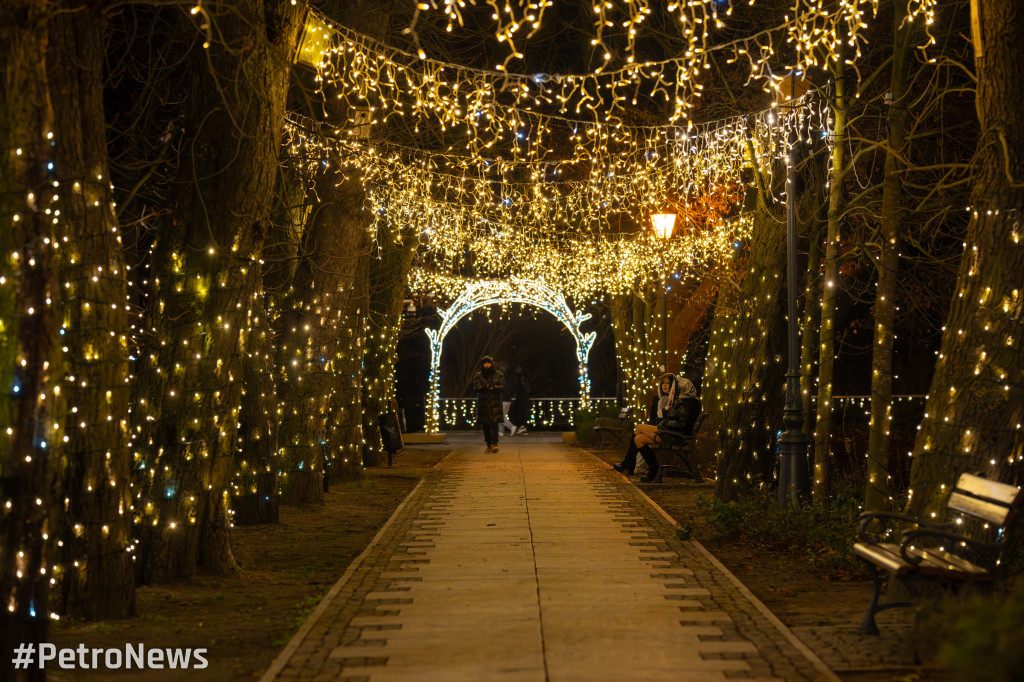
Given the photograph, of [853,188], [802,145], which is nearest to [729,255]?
[853,188]

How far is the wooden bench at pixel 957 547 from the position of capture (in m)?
5.73

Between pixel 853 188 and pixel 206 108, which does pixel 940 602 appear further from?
pixel 853 188

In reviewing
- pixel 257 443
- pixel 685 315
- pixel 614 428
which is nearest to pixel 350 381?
pixel 257 443

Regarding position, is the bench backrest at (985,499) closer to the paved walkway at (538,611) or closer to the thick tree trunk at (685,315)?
the paved walkway at (538,611)

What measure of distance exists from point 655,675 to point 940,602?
1630mm

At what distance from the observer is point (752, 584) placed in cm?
802

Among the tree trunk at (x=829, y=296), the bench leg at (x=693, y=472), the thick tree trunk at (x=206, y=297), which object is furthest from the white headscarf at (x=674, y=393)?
the thick tree trunk at (x=206, y=297)

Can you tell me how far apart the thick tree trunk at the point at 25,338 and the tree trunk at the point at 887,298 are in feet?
24.0

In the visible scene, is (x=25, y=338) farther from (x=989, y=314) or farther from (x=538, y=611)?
(x=989, y=314)

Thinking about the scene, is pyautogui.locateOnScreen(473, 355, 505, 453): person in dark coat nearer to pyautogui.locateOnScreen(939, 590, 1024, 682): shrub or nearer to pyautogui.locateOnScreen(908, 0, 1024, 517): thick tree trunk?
pyautogui.locateOnScreen(908, 0, 1024, 517): thick tree trunk

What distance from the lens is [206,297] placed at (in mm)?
8109

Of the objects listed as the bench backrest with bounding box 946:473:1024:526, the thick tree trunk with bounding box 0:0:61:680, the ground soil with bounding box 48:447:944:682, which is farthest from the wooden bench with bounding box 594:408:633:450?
the thick tree trunk with bounding box 0:0:61:680

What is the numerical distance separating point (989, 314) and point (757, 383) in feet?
18.7

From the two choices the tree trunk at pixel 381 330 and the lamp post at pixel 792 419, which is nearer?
the lamp post at pixel 792 419
